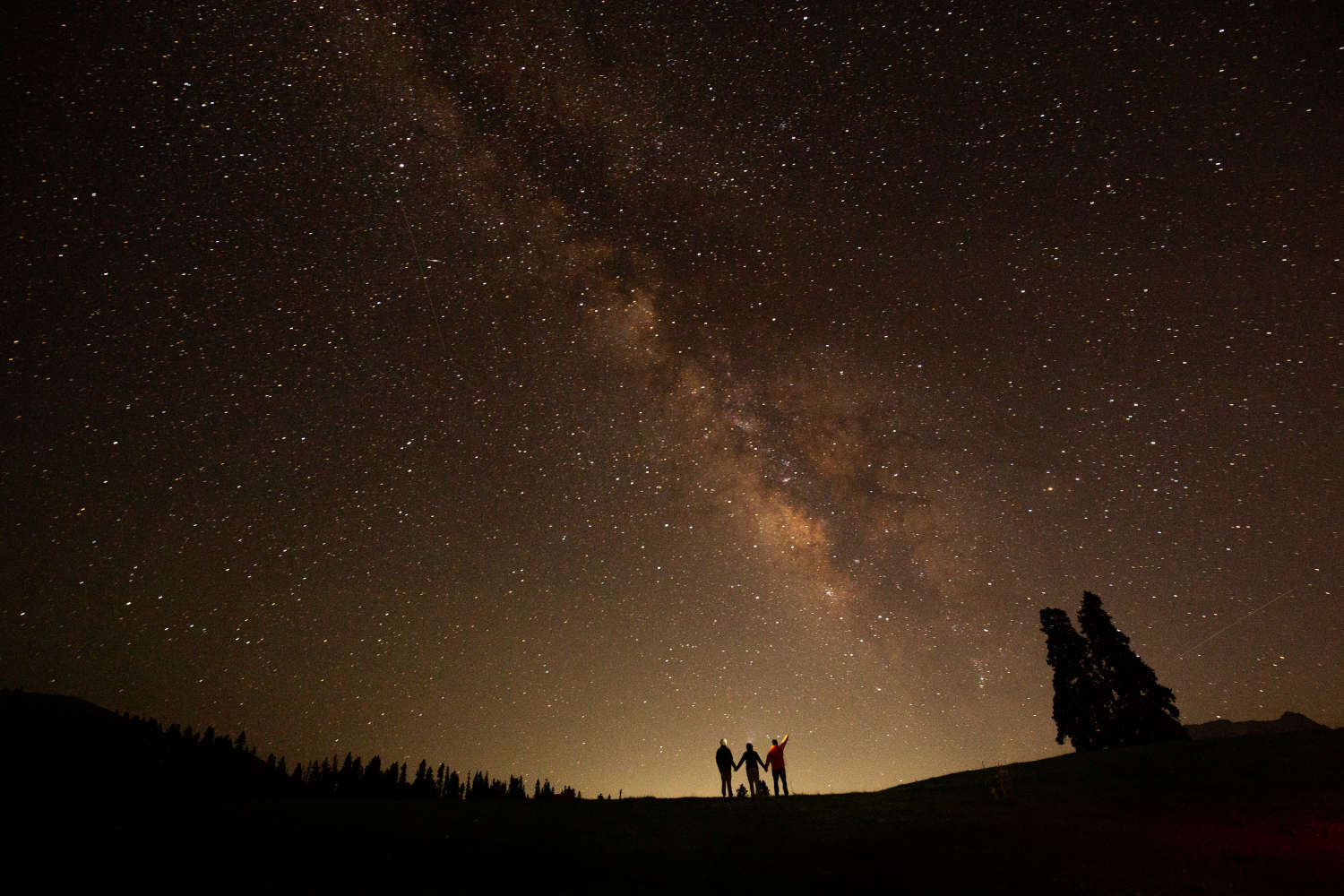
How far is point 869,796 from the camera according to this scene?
55.2 feet

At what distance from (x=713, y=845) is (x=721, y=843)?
0.64ft

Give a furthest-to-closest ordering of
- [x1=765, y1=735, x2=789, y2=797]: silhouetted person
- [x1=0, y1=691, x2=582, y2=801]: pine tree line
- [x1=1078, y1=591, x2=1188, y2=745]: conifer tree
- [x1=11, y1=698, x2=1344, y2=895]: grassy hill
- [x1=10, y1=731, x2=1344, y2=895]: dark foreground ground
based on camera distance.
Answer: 1. [x1=0, y1=691, x2=582, y2=801]: pine tree line
2. [x1=1078, y1=591, x2=1188, y2=745]: conifer tree
3. [x1=765, y1=735, x2=789, y2=797]: silhouetted person
4. [x1=11, y1=698, x2=1344, y2=895]: grassy hill
5. [x1=10, y1=731, x2=1344, y2=895]: dark foreground ground

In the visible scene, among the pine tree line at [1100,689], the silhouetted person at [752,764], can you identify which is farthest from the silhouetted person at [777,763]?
the pine tree line at [1100,689]

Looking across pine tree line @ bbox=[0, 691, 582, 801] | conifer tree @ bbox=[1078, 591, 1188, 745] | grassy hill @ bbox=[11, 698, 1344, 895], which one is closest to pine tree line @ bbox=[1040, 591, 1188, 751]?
conifer tree @ bbox=[1078, 591, 1188, 745]

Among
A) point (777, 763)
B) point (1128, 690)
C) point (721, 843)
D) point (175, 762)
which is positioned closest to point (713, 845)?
point (721, 843)

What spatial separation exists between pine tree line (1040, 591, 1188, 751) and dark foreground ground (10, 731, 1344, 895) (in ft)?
79.6

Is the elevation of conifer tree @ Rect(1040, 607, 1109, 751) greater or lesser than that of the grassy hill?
greater

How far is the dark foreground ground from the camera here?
8.10 m

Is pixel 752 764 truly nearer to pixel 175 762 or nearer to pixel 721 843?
pixel 721 843

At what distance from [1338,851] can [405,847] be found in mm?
15196

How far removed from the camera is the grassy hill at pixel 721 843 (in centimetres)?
826

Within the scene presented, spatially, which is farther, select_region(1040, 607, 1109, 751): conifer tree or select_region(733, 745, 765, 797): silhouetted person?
select_region(1040, 607, 1109, 751): conifer tree

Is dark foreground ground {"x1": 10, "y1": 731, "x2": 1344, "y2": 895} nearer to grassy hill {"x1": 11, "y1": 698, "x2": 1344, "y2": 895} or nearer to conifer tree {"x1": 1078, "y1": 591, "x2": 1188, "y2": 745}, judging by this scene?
grassy hill {"x1": 11, "y1": 698, "x2": 1344, "y2": 895}

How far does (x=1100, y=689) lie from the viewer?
38531mm
